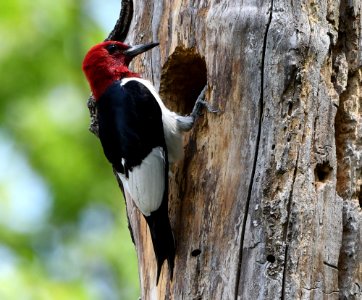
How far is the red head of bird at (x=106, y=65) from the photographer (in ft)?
14.5

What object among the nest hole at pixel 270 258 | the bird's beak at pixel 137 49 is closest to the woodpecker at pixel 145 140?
the bird's beak at pixel 137 49

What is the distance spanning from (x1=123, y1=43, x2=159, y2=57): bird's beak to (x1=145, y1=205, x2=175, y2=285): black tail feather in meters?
0.96

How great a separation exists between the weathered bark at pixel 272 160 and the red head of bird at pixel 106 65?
22.0 inches

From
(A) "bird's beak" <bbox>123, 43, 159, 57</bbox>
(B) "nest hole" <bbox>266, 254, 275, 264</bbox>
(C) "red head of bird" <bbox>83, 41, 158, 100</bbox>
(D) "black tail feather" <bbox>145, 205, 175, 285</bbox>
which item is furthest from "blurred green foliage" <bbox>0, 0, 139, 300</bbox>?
(B) "nest hole" <bbox>266, 254, 275, 264</bbox>

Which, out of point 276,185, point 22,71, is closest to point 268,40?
point 276,185

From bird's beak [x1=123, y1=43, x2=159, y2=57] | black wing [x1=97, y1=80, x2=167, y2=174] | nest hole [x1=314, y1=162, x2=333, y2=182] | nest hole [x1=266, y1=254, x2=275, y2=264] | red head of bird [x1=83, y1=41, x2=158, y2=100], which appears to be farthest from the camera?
red head of bird [x1=83, y1=41, x2=158, y2=100]

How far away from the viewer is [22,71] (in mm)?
6266

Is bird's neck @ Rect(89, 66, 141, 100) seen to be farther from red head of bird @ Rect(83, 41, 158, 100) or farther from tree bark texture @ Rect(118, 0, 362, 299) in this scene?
tree bark texture @ Rect(118, 0, 362, 299)

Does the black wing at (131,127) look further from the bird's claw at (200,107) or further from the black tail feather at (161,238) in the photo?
the black tail feather at (161,238)

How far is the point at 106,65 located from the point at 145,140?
26.9 inches

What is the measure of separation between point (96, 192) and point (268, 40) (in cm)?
330

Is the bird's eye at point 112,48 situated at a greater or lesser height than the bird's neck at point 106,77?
greater

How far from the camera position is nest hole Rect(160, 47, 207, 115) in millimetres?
4070

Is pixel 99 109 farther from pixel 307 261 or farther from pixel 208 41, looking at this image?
pixel 307 261
